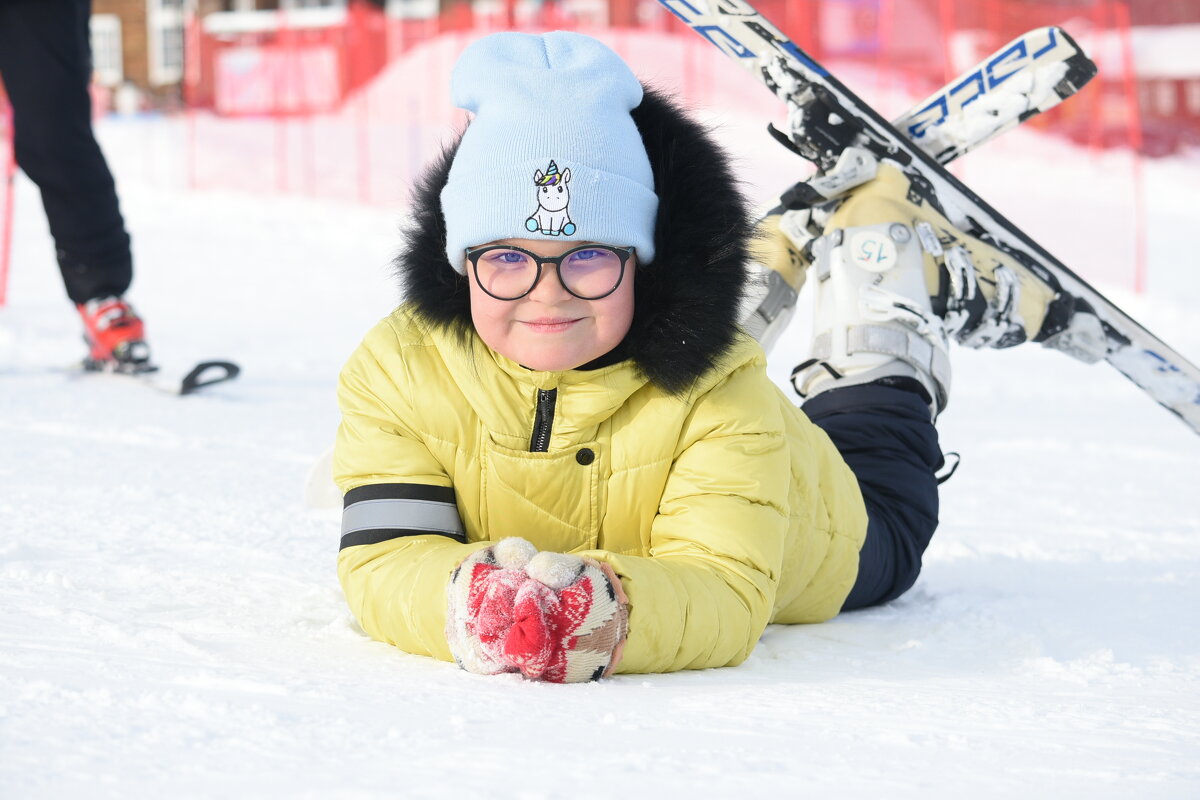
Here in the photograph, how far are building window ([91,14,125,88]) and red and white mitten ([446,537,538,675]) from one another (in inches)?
876

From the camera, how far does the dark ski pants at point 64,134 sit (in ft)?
11.0

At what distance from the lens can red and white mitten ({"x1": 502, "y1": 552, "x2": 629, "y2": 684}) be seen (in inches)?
54.6

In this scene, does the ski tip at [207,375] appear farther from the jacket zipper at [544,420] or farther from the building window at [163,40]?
the building window at [163,40]

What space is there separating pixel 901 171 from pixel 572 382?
1.19 m

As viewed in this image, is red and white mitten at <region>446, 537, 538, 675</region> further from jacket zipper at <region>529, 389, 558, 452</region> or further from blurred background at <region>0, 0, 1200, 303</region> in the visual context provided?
blurred background at <region>0, 0, 1200, 303</region>

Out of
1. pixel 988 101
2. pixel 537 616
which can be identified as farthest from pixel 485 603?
pixel 988 101

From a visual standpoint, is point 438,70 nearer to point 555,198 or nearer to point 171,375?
point 171,375

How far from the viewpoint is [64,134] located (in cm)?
341

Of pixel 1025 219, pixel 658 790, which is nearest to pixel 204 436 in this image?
pixel 658 790

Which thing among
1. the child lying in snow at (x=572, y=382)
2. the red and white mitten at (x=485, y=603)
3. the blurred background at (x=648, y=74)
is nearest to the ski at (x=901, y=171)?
the child lying in snow at (x=572, y=382)

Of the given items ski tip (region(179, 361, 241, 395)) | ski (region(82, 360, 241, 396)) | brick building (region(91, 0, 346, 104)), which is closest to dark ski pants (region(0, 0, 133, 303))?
ski (region(82, 360, 241, 396))

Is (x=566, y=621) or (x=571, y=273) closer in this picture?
(x=566, y=621)

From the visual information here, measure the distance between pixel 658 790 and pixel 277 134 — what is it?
11415 mm

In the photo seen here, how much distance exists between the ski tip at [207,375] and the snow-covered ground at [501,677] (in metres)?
0.09
